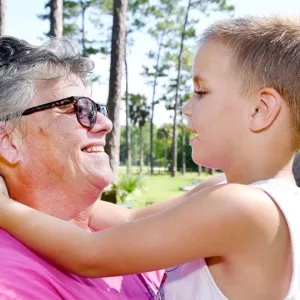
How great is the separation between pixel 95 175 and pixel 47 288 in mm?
661

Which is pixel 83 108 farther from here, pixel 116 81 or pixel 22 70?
pixel 116 81

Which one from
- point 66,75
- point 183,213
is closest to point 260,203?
point 183,213

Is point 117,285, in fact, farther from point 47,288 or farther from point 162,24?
point 162,24

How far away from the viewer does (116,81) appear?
45.9ft

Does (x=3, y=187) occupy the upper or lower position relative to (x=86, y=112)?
lower

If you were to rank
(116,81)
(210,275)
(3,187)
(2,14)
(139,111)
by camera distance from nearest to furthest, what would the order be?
(210,275) < (3,187) < (2,14) < (116,81) < (139,111)

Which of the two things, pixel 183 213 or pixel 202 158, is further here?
pixel 202 158

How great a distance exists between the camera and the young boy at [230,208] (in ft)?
4.39

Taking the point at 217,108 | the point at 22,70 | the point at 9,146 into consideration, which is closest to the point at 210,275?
the point at 217,108

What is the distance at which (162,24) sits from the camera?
1371 inches

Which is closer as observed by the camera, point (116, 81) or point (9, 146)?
point (9, 146)

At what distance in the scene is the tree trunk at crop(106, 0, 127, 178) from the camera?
13.7 m

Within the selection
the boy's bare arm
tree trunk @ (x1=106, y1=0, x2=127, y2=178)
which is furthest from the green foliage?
the boy's bare arm

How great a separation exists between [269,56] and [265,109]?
6.5 inches
